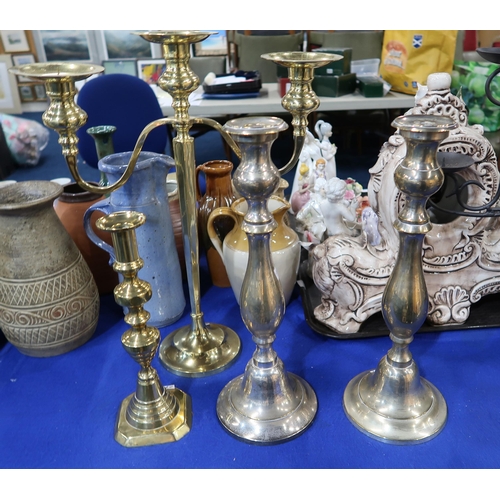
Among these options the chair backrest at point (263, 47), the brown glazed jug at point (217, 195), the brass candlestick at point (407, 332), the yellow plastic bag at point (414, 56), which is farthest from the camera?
the chair backrest at point (263, 47)

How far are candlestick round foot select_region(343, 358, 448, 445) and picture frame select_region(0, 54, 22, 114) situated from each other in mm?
4253

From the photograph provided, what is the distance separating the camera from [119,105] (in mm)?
1729

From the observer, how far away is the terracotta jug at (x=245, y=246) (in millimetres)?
878

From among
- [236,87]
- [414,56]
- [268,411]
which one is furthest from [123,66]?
[268,411]

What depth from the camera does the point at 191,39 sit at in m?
0.67

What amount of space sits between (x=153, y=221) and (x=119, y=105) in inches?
39.9

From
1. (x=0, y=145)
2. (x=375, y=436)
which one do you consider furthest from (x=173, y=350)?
(x=0, y=145)

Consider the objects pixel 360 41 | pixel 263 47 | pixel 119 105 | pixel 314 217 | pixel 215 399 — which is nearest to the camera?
pixel 215 399

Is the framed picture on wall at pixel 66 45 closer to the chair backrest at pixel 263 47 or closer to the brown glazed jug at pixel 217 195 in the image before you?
the chair backrest at pixel 263 47

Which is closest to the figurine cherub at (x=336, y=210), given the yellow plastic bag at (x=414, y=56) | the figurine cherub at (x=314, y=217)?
the figurine cherub at (x=314, y=217)

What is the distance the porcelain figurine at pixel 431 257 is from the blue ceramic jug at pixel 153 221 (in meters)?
0.30

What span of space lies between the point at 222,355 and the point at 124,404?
20cm

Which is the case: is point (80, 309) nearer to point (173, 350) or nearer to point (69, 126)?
point (173, 350)

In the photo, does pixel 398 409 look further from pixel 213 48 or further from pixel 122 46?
pixel 122 46
